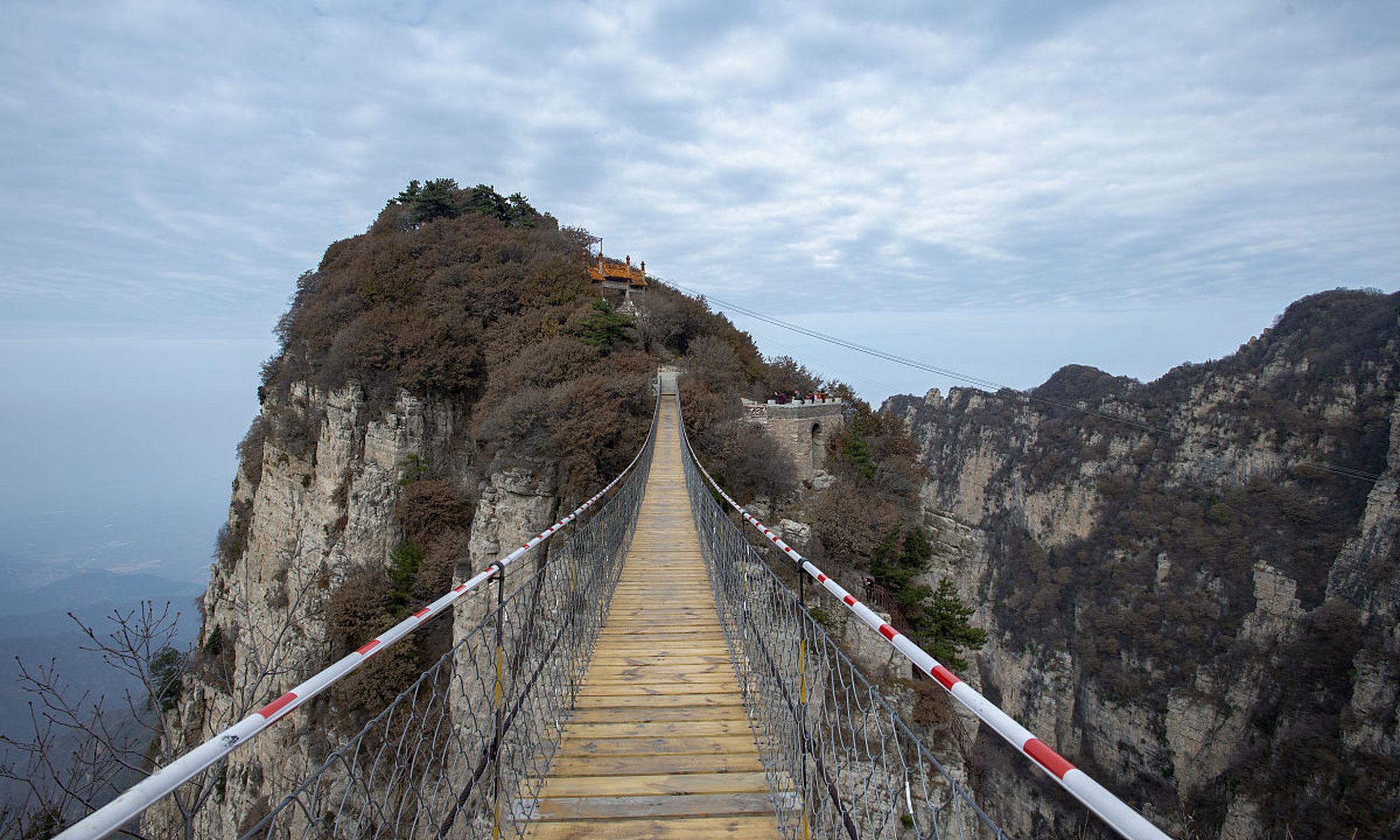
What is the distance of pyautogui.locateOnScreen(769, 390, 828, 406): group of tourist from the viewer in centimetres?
1722

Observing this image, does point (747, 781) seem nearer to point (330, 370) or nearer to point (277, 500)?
point (330, 370)

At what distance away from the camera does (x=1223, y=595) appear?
3781cm

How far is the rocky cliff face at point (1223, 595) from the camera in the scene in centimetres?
2700

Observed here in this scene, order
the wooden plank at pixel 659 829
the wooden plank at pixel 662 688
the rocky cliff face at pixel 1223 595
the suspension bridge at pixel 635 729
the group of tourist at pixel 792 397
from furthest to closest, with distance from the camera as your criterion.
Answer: the rocky cliff face at pixel 1223 595 → the group of tourist at pixel 792 397 → the wooden plank at pixel 662 688 → the wooden plank at pixel 659 829 → the suspension bridge at pixel 635 729

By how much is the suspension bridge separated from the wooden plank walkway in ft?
0.05

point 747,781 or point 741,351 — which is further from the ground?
point 741,351

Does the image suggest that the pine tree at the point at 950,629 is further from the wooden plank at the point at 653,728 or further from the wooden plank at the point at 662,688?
the wooden plank at the point at 653,728

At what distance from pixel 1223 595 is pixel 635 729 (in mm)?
47830

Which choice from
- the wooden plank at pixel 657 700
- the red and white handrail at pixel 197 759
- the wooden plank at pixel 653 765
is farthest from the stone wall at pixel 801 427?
the red and white handrail at pixel 197 759

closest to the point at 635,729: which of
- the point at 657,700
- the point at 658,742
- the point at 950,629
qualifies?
the point at 658,742

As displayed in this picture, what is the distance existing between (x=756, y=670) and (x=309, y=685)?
11.2 ft

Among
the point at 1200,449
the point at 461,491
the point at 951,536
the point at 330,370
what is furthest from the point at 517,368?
the point at 1200,449

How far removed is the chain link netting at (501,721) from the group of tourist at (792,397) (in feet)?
35.0

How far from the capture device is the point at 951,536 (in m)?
17.0
